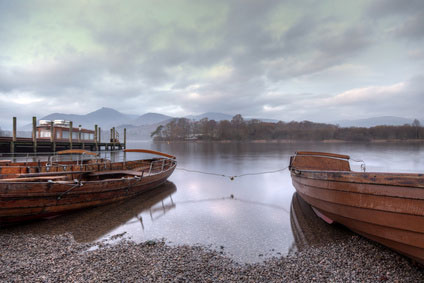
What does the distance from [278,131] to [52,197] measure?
120m

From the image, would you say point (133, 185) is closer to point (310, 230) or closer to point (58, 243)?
point (58, 243)

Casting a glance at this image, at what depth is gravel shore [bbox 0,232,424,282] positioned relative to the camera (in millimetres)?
4094

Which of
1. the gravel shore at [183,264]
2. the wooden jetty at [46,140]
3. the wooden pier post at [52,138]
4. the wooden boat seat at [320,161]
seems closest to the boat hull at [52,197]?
the gravel shore at [183,264]

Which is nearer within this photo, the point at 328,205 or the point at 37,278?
the point at 37,278

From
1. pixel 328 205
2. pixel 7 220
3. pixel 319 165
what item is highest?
pixel 319 165

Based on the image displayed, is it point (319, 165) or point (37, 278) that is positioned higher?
point (319, 165)

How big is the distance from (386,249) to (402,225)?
4.25 ft

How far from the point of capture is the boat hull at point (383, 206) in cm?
386

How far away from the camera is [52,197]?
702 cm

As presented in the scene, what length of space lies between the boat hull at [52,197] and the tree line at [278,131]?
108m

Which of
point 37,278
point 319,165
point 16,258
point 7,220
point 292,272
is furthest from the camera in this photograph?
point 319,165

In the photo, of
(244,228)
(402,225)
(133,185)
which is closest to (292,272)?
(402,225)

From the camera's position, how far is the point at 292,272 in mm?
4301

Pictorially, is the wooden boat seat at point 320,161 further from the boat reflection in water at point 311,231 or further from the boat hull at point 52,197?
the boat hull at point 52,197
